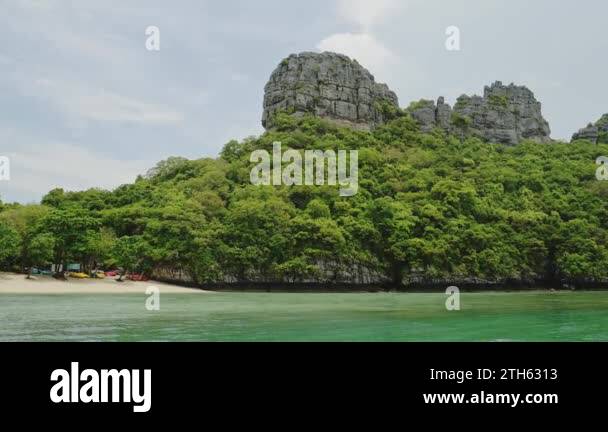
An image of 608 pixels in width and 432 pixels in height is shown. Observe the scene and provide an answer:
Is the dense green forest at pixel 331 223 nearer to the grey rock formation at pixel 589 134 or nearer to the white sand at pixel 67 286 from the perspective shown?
the white sand at pixel 67 286

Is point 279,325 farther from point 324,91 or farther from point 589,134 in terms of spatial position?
point 589,134

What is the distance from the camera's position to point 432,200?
50.5m

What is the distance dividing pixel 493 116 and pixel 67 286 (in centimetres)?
6462

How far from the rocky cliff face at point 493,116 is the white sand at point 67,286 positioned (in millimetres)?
48651

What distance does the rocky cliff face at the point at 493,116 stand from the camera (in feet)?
242

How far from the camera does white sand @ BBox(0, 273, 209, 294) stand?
2912cm

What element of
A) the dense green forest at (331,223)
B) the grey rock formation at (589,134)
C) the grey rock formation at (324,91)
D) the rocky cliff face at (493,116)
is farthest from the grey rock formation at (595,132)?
the grey rock formation at (324,91)

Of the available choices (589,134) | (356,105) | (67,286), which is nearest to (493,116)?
(589,134)

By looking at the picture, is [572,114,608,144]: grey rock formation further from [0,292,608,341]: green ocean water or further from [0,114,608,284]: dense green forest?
[0,292,608,341]: green ocean water

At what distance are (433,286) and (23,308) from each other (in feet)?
111

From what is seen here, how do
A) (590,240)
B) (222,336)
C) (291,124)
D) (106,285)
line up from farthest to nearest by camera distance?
(291,124) < (590,240) < (106,285) < (222,336)
